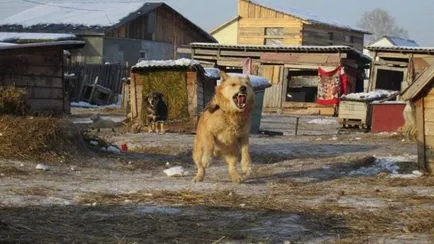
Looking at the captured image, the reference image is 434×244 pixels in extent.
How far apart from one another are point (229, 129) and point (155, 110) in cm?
916

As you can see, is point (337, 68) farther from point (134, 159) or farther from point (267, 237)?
point (267, 237)

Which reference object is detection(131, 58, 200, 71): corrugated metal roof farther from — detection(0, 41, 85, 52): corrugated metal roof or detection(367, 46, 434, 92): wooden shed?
detection(367, 46, 434, 92): wooden shed

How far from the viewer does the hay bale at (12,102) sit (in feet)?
38.4

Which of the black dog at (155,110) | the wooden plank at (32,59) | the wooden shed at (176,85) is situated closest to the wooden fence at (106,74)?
the wooden shed at (176,85)

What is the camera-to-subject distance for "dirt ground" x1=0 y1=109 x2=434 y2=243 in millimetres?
5457

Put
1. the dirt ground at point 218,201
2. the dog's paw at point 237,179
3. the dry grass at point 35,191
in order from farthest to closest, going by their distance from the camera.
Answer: the dog's paw at point 237,179 < the dry grass at point 35,191 < the dirt ground at point 218,201

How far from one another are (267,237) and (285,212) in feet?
3.96

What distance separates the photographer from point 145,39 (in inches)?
1813

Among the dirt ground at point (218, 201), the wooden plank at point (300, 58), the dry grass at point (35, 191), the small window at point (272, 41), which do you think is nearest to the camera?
the dirt ground at point (218, 201)

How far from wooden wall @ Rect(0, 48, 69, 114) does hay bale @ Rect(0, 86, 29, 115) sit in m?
2.60

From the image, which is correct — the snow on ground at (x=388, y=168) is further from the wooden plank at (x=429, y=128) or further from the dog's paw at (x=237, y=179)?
the dog's paw at (x=237, y=179)

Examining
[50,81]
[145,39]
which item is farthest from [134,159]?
[145,39]

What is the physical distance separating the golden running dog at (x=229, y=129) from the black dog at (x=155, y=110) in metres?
8.77

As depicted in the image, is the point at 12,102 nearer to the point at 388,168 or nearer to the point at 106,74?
the point at 388,168
